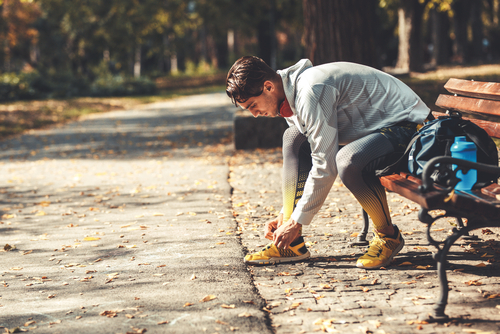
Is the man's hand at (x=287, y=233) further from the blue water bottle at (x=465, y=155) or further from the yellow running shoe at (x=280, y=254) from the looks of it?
the blue water bottle at (x=465, y=155)

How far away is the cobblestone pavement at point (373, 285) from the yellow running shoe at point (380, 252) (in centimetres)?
4

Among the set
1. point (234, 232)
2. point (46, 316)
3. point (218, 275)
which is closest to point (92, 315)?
point (46, 316)

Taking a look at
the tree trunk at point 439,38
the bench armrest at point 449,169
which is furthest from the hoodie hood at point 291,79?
the tree trunk at point 439,38

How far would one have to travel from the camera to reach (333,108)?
2.80 meters

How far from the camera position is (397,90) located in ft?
9.95

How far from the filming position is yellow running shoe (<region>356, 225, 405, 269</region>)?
308 centimetres

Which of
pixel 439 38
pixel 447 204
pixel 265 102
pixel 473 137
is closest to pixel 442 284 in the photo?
pixel 447 204

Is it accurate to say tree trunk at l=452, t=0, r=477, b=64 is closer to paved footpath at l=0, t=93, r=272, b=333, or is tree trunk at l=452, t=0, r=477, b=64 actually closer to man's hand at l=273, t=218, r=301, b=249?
paved footpath at l=0, t=93, r=272, b=333

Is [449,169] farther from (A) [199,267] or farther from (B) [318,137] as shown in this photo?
(A) [199,267]

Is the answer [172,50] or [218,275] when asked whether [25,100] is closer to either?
[172,50]

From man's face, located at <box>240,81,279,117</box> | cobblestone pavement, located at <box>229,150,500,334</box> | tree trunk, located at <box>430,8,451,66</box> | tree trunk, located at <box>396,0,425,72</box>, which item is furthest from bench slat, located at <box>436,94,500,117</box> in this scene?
tree trunk, located at <box>430,8,451,66</box>

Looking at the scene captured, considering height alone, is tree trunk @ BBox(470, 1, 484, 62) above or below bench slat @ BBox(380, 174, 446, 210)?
above

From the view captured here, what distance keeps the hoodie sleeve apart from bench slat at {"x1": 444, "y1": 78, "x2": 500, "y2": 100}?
3.14ft

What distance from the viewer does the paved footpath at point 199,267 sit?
8.14 feet
